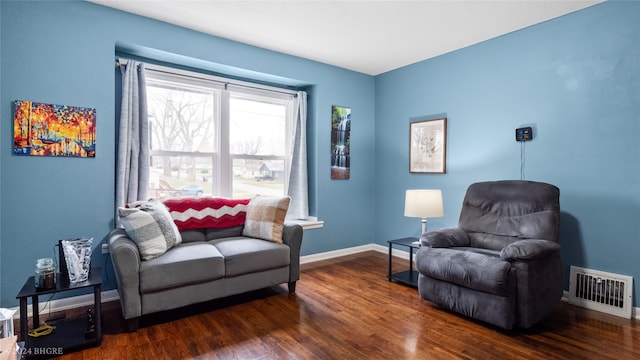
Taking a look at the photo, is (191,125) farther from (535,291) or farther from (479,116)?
(535,291)

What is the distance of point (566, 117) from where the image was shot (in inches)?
123

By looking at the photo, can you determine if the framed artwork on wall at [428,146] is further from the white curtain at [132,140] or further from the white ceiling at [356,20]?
the white curtain at [132,140]

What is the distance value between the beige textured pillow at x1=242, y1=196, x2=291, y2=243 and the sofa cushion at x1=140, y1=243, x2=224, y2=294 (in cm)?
56

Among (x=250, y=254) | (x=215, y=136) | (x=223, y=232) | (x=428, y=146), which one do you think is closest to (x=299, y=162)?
(x=215, y=136)

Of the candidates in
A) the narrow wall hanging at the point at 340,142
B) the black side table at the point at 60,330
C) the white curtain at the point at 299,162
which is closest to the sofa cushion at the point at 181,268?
the black side table at the point at 60,330

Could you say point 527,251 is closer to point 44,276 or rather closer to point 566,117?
point 566,117

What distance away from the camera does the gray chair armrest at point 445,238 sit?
2980 millimetres

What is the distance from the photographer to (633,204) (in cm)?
275

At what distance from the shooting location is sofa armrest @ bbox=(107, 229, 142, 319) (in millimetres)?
2406

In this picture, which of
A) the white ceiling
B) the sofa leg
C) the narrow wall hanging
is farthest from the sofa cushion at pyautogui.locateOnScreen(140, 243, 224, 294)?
the narrow wall hanging

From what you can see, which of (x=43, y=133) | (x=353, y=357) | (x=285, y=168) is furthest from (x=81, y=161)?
(x=353, y=357)

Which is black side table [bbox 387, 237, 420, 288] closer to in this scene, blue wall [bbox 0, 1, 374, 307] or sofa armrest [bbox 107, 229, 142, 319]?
sofa armrest [bbox 107, 229, 142, 319]

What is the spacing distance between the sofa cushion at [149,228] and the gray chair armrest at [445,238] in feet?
7.28

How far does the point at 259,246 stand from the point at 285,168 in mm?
1656
